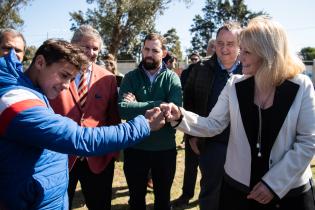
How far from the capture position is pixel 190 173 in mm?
5824

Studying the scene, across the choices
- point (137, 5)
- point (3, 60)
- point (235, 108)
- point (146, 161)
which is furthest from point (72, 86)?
point (137, 5)

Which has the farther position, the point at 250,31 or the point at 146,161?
the point at 146,161

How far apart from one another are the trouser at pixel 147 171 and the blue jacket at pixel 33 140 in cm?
160

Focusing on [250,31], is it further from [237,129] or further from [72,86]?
[72,86]

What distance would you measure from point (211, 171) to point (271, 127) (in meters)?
1.41

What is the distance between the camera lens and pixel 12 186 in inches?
86.5

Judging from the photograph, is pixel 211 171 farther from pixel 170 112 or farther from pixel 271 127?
pixel 271 127

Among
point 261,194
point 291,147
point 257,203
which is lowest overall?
point 257,203

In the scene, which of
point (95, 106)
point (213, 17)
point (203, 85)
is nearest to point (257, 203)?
point (203, 85)

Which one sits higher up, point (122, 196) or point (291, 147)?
point (291, 147)

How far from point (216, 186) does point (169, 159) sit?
580 mm

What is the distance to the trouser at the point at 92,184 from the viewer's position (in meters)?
3.68

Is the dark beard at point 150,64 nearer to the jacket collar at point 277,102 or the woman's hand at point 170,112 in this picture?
the woman's hand at point 170,112

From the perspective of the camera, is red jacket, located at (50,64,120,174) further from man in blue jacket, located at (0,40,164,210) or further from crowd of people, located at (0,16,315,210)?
man in blue jacket, located at (0,40,164,210)
